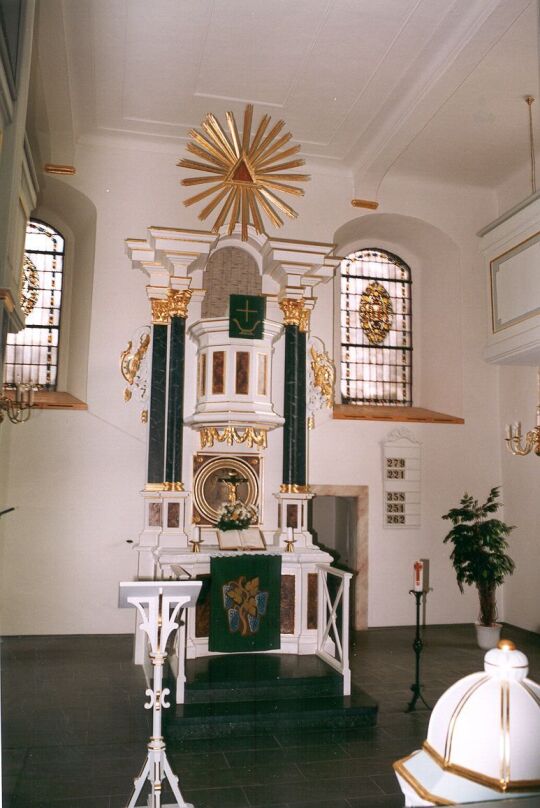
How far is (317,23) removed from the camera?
688cm

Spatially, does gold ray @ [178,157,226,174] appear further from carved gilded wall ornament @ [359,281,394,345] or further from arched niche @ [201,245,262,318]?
carved gilded wall ornament @ [359,281,394,345]

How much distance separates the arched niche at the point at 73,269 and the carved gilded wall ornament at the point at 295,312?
101 inches

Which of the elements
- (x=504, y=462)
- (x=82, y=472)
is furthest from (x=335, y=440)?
(x=82, y=472)

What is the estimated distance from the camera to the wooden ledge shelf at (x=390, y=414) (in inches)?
368

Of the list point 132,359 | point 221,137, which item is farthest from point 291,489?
point 221,137

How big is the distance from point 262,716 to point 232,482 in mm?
2995

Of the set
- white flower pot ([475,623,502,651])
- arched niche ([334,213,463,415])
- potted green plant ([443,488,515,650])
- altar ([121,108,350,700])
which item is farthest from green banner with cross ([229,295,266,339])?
white flower pot ([475,623,502,651])

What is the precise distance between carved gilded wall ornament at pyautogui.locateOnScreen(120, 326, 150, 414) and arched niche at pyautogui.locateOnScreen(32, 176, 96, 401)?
901mm

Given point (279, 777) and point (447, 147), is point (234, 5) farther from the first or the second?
point (279, 777)

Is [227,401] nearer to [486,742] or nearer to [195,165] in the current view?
[195,165]

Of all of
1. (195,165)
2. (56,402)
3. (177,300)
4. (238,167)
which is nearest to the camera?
(195,165)

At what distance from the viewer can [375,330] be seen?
1038cm

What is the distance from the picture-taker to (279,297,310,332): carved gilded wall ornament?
796 centimetres

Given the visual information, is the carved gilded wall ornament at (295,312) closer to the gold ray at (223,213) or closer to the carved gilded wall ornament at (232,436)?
the gold ray at (223,213)
